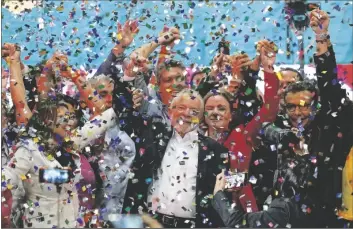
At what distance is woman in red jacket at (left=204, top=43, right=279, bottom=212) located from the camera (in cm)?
340

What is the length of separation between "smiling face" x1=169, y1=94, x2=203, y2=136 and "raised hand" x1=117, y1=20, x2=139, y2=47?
0.33m

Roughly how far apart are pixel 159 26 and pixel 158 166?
60 cm

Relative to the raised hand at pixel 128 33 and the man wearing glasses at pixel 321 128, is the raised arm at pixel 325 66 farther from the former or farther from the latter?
the raised hand at pixel 128 33

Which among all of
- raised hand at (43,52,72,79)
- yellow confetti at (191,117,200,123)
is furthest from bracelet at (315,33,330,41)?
raised hand at (43,52,72,79)

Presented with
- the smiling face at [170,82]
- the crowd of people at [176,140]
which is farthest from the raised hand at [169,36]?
the smiling face at [170,82]

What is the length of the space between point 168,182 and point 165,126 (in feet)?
0.79

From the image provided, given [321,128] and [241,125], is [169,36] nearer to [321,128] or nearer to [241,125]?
[241,125]

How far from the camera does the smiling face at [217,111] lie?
11.2ft

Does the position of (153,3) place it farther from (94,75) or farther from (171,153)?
(171,153)

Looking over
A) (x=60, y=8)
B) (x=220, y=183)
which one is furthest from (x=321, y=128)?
(x=60, y=8)

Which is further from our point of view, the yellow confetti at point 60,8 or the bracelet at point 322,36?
the yellow confetti at point 60,8

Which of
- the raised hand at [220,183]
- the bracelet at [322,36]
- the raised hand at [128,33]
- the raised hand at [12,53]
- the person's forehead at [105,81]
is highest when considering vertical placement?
the raised hand at [128,33]

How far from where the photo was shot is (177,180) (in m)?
3.43

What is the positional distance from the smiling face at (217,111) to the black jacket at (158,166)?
84mm
